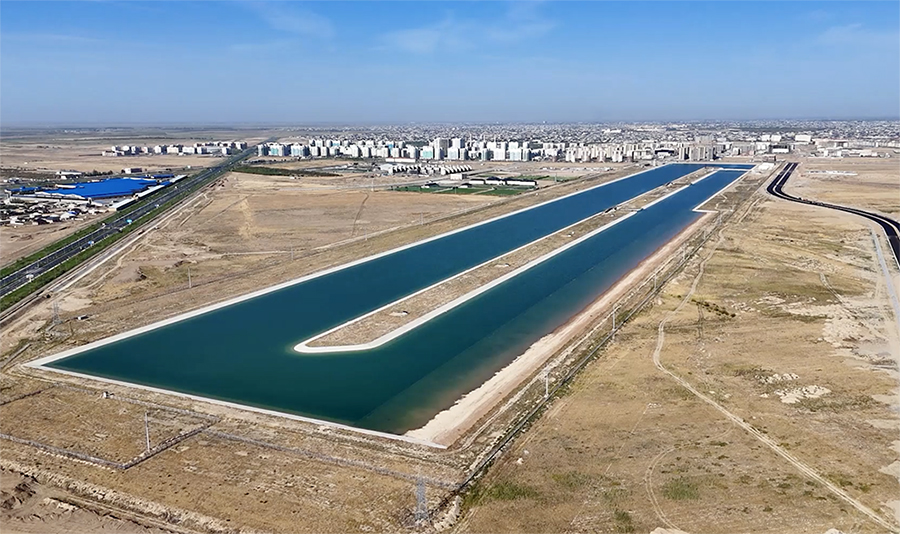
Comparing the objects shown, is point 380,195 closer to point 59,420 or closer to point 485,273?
point 485,273

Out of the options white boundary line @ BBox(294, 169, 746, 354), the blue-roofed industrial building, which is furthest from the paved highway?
white boundary line @ BBox(294, 169, 746, 354)

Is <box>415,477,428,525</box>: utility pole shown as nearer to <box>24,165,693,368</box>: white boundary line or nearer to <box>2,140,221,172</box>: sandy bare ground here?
<box>24,165,693,368</box>: white boundary line

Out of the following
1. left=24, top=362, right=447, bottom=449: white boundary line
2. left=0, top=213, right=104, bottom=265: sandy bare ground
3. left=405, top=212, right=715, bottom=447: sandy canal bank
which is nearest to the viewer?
left=24, top=362, right=447, bottom=449: white boundary line

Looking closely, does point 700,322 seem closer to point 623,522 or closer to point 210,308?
point 623,522

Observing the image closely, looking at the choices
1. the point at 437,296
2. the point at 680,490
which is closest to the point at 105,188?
the point at 437,296

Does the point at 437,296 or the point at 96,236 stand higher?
the point at 96,236

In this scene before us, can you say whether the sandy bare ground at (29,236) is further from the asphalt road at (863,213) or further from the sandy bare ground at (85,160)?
the sandy bare ground at (85,160)
